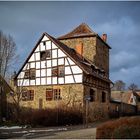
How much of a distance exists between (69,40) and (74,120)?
17624 mm

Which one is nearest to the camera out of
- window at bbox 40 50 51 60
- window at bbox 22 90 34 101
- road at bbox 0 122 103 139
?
road at bbox 0 122 103 139

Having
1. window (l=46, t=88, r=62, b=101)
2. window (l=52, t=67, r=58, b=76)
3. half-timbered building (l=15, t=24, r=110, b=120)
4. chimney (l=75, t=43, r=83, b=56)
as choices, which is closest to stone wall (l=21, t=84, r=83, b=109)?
half-timbered building (l=15, t=24, r=110, b=120)

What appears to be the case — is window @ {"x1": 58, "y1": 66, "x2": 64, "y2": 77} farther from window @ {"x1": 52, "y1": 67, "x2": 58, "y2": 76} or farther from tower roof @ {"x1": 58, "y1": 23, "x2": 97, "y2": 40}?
tower roof @ {"x1": 58, "y1": 23, "x2": 97, "y2": 40}

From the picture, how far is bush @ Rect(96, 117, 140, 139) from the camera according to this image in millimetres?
13935

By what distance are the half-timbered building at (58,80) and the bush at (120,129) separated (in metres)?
19.3

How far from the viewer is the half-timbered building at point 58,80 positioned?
36031mm

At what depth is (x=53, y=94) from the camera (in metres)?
37.6

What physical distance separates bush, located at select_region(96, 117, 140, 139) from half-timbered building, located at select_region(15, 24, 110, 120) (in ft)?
63.4

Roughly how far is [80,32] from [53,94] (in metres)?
13.3

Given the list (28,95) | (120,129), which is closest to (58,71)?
(28,95)

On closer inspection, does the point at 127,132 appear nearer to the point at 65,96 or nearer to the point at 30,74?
the point at 65,96

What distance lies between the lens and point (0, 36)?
35.1 meters

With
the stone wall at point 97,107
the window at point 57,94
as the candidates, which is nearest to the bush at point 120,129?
the stone wall at point 97,107

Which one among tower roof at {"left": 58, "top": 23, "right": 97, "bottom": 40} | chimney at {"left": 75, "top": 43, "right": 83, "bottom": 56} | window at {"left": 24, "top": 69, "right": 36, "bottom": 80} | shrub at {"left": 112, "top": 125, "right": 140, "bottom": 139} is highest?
tower roof at {"left": 58, "top": 23, "right": 97, "bottom": 40}
